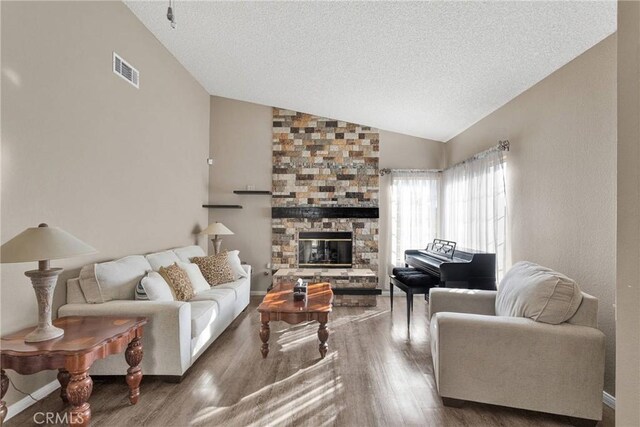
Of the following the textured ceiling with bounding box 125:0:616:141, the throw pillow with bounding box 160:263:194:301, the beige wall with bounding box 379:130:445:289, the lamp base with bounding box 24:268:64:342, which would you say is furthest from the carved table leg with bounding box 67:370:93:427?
the beige wall with bounding box 379:130:445:289

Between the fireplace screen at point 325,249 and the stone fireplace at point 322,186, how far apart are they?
23mm

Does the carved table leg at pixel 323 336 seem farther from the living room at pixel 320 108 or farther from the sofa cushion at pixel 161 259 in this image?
the sofa cushion at pixel 161 259

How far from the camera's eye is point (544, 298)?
6.81 feet

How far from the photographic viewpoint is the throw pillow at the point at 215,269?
4.00m

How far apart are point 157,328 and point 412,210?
4257mm

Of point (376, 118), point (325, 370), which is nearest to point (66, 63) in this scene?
point (325, 370)

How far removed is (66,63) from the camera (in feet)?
8.19

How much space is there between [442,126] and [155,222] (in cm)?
407

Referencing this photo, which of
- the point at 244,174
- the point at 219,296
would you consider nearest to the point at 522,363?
the point at 219,296

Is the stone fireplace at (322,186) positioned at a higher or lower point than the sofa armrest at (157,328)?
higher

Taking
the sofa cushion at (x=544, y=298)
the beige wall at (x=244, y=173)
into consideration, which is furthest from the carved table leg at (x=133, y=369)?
the beige wall at (x=244, y=173)

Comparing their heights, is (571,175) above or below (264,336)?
above

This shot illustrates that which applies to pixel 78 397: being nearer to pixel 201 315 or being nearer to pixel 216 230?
pixel 201 315

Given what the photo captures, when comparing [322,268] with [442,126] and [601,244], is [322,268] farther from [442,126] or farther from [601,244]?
[601,244]
